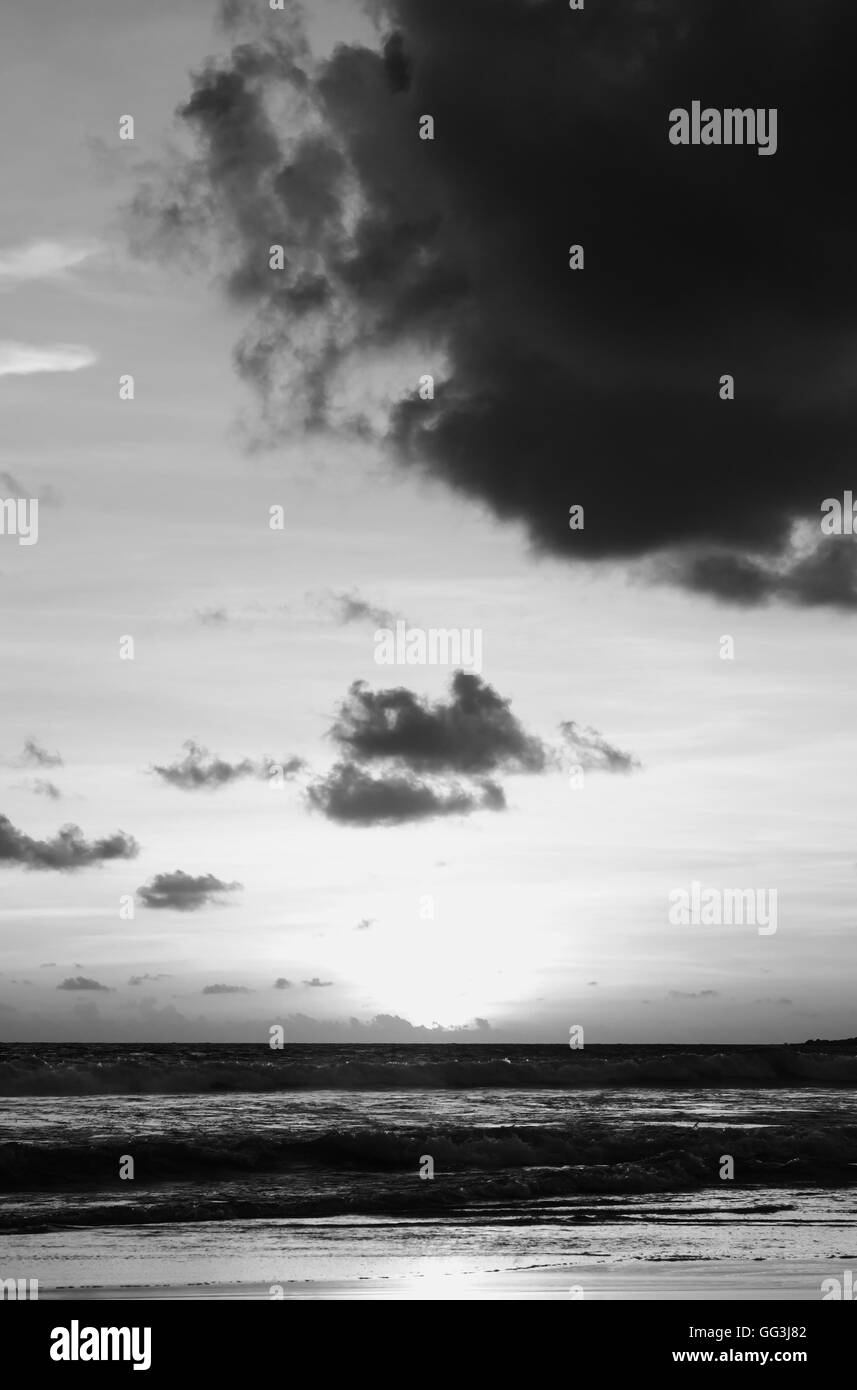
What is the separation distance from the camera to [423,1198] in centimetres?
2420

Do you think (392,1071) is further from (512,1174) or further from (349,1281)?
(349,1281)

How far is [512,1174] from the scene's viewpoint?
2847 cm

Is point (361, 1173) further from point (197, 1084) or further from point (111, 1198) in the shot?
point (197, 1084)

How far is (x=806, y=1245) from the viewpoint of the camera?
1933cm

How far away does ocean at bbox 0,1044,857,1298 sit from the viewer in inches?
663

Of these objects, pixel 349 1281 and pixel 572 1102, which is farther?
pixel 572 1102

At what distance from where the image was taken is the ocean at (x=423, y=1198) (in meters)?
16.8

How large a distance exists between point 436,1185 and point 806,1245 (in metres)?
9.12

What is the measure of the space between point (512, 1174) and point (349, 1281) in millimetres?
12834

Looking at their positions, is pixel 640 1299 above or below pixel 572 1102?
above

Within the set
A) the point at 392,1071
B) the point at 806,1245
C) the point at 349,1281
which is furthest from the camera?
the point at 392,1071
